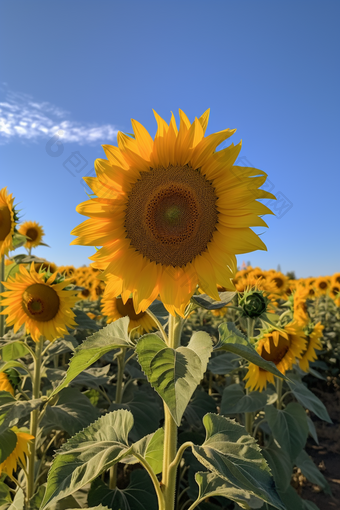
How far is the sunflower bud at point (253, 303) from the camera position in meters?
3.14

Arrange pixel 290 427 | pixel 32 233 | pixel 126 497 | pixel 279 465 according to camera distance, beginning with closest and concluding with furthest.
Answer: pixel 126 497
pixel 290 427
pixel 279 465
pixel 32 233

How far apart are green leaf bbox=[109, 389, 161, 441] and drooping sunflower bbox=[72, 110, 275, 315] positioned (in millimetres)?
1753

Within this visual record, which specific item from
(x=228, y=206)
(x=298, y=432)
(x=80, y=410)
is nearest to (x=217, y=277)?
(x=228, y=206)

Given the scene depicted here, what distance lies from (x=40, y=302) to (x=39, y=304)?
2 cm

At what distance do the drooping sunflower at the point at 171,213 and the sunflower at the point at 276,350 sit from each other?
161 centimetres

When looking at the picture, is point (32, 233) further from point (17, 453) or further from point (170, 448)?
point (170, 448)

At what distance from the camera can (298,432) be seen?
286 centimetres

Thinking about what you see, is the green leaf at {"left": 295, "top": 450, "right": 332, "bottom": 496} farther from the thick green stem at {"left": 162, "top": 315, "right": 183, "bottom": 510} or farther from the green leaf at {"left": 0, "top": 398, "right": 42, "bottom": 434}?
the green leaf at {"left": 0, "top": 398, "right": 42, "bottom": 434}

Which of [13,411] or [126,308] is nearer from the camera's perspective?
[13,411]

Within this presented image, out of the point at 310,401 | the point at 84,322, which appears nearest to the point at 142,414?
the point at 84,322

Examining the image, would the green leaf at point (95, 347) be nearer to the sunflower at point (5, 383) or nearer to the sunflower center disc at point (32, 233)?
the sunflower at point (5, 383)

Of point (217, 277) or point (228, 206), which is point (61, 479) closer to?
point (217, 277)

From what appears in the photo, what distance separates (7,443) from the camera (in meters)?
2.35

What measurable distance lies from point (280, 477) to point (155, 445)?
158cm
